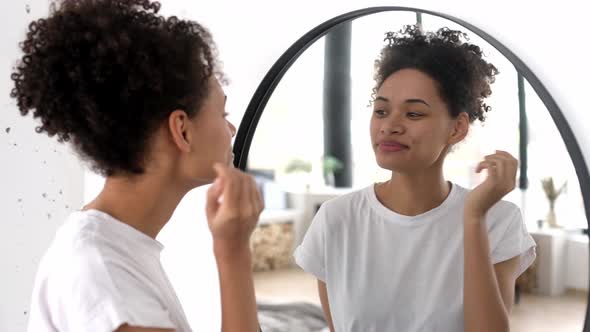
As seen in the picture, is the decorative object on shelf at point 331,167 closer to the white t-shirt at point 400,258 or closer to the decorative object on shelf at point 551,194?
the white t-shirt at point 400,258

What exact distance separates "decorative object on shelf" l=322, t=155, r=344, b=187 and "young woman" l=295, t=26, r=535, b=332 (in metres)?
0.11

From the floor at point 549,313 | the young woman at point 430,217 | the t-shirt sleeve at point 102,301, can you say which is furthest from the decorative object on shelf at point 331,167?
the t-shirt sleeve at point 102,301

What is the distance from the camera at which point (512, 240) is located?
78cm

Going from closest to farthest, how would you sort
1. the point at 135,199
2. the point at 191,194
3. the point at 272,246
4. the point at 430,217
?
the point at 135,199 → the point at 430,217 → the point at 272,246 → the point at 191,194

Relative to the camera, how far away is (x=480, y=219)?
0.76 metres

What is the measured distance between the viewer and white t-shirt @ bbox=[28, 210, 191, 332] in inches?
23.2

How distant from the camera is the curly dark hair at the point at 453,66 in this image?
778 millimetres

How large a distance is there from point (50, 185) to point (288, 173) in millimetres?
482

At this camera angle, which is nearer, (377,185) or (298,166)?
(377,185)

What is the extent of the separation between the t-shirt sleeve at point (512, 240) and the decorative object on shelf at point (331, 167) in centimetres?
26

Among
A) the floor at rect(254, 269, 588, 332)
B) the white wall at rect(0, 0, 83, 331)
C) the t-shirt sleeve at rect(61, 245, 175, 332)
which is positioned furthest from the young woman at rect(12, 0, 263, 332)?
the white wall at rect(0, 0, 83, 331)

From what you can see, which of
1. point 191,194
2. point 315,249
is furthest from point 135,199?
point 191,194

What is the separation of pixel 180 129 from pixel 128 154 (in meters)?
0.06

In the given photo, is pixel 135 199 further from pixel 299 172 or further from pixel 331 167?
pixel 299 172
